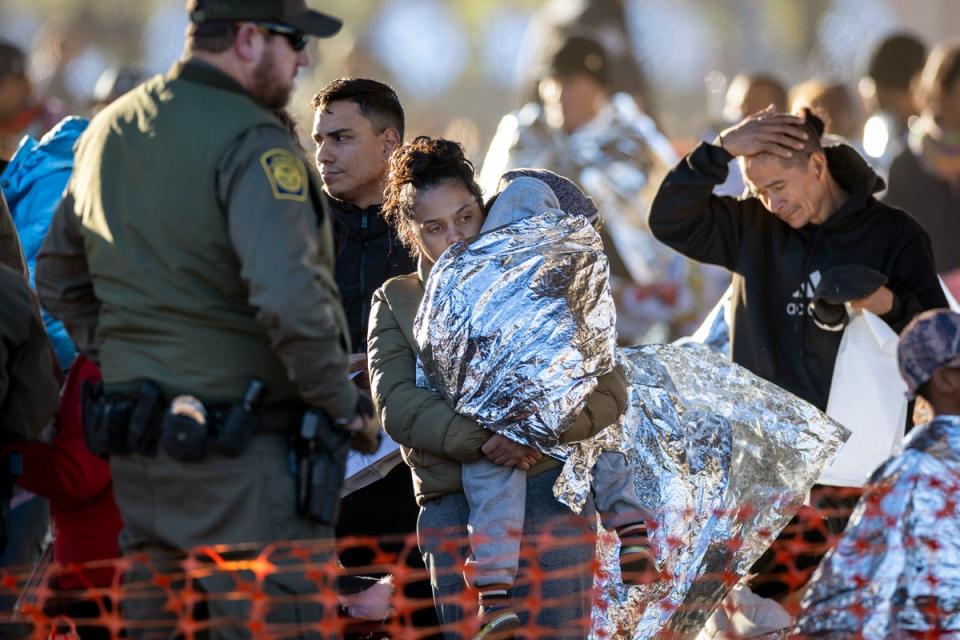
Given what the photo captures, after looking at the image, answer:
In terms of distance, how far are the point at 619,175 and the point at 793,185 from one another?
552 cm

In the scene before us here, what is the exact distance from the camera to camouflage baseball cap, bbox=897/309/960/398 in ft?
15.0

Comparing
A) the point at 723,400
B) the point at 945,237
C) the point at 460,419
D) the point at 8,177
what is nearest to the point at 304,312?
the point at 460,419

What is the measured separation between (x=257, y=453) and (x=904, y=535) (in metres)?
1.59

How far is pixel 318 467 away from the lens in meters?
4.21

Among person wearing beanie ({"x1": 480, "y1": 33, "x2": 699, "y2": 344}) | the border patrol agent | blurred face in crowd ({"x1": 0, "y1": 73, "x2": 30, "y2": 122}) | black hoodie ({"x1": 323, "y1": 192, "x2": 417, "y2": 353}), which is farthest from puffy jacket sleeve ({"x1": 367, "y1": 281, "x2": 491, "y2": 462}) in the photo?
person wearing beanie ({"x1": 480, "y1": 33, "x2": 699, "y2": 344})

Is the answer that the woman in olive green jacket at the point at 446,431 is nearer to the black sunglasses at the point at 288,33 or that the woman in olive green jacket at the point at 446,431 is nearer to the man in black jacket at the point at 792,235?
the black sunglasses at the point at 288,33

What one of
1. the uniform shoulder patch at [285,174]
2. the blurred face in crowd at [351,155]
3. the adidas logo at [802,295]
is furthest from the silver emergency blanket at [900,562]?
the blurred face in crowd at [351,155]

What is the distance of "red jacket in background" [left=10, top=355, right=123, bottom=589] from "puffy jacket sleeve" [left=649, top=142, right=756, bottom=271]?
2.16 m

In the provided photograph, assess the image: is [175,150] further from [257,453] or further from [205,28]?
[257,453]

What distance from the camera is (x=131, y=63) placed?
14.5m

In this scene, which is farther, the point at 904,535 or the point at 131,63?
the point at 131,63

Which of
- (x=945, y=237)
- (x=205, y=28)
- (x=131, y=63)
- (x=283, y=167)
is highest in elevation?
(x=131, y=63)

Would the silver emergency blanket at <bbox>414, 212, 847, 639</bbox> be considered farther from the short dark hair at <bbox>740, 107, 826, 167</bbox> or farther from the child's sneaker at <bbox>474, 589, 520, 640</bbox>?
the short dark hair at <bbox>740, 107, 826, 167</bbox>

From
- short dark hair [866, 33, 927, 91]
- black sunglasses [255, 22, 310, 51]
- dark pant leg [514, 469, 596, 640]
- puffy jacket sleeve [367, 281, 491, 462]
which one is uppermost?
short dark hair [866, 33, 927, 91]
